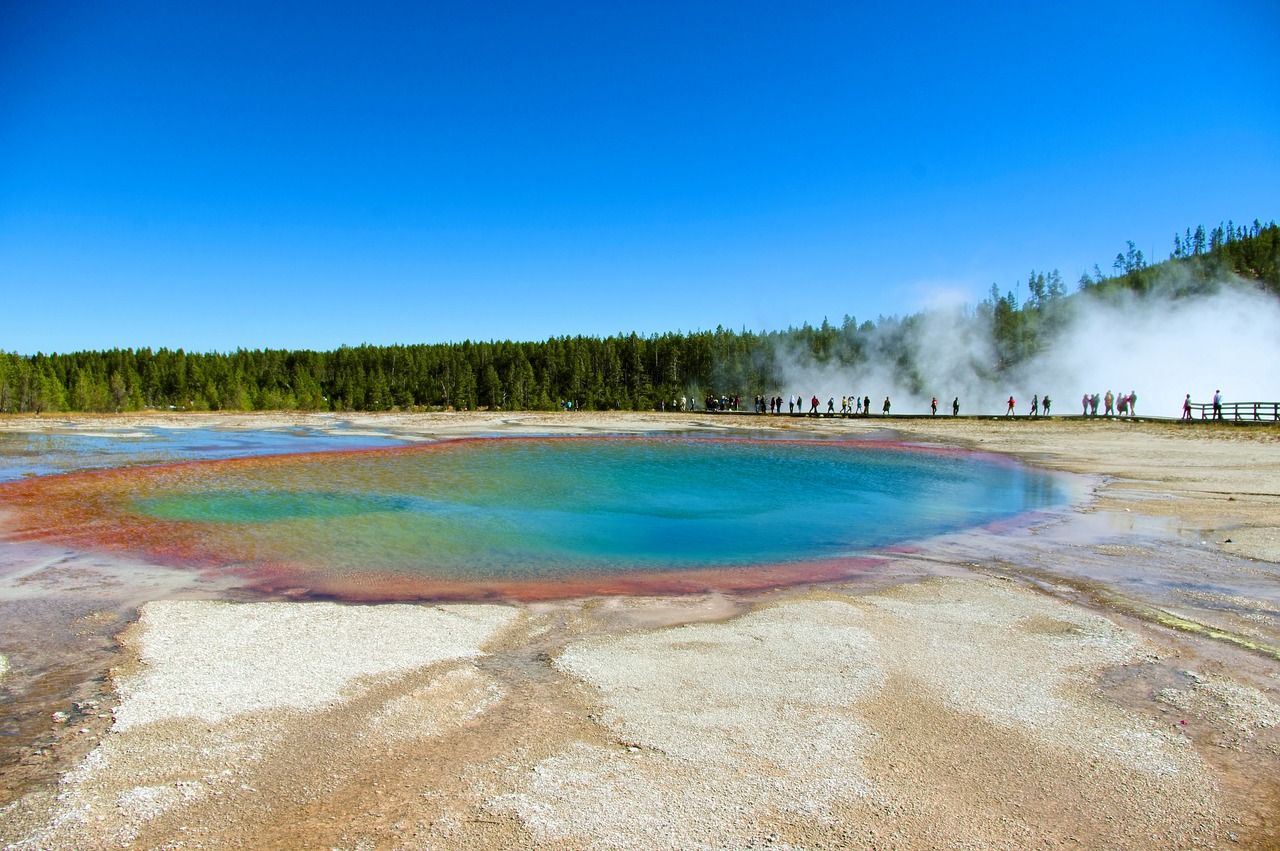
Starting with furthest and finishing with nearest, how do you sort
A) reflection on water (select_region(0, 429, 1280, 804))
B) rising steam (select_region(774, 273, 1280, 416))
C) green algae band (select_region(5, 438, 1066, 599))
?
1. rising steam (select_region(774, 273, 1280, 416))
2. green algae band (select_region(5, 438, 1066, 599))
3. reflection on water (select_region(0, 429, 1280, 804))

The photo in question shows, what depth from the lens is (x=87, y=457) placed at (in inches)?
904

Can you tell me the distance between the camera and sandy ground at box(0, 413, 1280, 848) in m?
3.31

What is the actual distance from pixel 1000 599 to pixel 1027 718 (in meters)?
3.02

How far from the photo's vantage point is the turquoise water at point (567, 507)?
10055mm

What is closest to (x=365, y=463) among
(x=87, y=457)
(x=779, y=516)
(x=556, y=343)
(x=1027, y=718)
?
(x=87, y=457)

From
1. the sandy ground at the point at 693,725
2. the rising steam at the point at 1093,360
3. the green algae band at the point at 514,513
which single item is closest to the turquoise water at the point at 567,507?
the green algae band at the point at 514,513

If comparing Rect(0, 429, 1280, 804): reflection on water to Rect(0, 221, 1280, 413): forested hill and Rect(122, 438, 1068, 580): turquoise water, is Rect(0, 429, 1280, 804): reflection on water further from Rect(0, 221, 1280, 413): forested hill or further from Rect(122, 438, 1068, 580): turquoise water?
Rect(0, 221, 1280, 413): forested hill

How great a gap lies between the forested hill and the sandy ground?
66.7 m

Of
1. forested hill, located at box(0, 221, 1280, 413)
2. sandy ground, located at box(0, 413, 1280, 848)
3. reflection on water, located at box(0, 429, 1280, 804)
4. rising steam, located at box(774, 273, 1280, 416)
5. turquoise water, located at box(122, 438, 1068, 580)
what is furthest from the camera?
forested hill, located at box(0, 221, 1280, 413)

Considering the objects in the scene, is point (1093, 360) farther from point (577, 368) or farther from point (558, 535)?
point (558, 535)

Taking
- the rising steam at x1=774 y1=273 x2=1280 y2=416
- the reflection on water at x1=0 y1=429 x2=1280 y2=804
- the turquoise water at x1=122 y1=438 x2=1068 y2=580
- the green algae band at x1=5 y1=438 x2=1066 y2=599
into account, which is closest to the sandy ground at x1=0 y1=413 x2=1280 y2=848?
the reflection on water at x1=0 y1=429 x2=1280 y2=804

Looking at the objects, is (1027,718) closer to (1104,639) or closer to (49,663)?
(1104,639)

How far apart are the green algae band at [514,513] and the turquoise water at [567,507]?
0.06 m

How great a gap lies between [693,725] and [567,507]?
10382 mm
